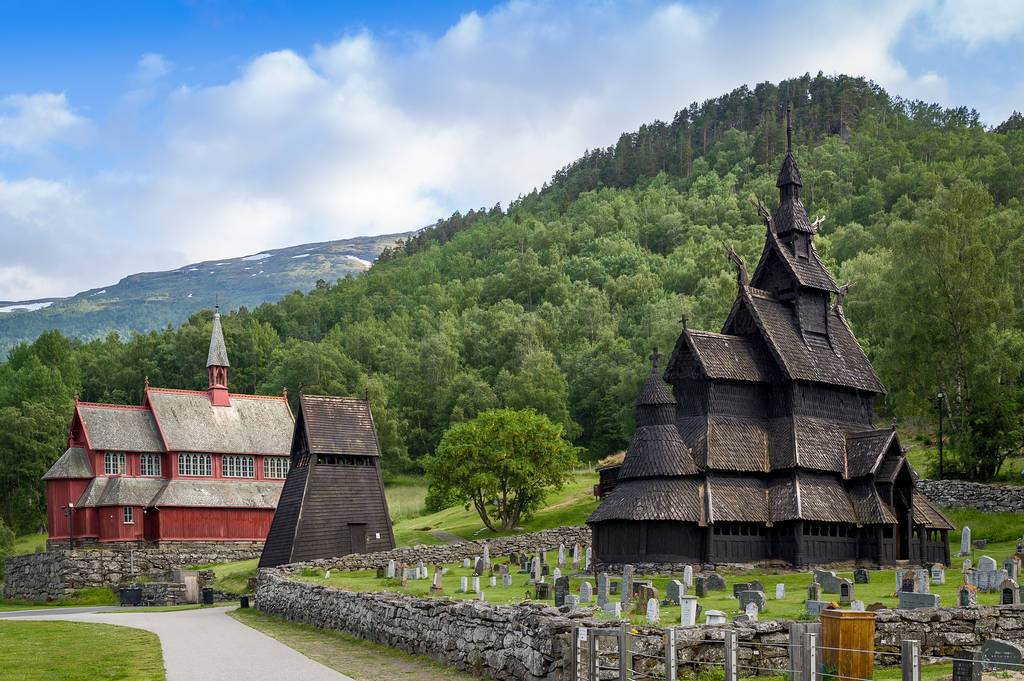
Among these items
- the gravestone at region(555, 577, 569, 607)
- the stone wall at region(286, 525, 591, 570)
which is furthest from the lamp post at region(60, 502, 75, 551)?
the gravestone at region(555, 577, 569, 607)

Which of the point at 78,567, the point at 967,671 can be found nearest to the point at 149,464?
the point at 78,567

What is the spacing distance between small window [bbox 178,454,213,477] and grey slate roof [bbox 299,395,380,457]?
18.8m

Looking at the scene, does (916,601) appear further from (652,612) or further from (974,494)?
(974,494)

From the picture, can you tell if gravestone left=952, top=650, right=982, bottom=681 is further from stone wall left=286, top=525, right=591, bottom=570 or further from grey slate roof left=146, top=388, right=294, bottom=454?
grey slate roof left=146, top=388, right=294, bottom=454

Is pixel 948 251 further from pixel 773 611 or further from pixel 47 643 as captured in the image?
pixel 47 643

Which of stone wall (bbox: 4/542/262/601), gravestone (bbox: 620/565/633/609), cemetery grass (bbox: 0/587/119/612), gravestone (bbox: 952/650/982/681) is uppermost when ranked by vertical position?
gravestone (bbox: 952/650/982/681)

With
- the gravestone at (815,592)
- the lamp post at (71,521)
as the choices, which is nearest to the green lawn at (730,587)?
the gravestone at (815,592)

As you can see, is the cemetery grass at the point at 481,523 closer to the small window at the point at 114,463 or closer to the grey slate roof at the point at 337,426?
the grey slate roof at the point at 337,426

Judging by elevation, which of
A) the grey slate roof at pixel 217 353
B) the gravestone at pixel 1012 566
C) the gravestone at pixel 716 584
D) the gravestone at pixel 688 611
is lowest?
the gravestone at pixel 716 584

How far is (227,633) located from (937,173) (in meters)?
116

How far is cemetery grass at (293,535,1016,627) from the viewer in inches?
899

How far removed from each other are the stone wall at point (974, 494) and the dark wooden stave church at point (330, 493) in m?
28.2

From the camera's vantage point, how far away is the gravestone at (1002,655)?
14.3 meters

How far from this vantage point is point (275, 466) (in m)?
68.8
